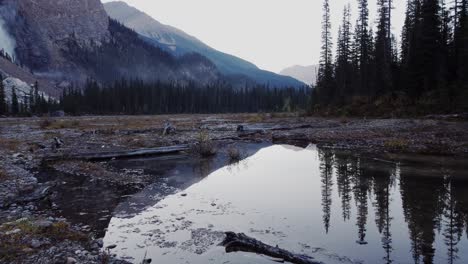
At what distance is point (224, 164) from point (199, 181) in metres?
5.14

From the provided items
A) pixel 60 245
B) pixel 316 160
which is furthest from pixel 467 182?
pixel 60 245

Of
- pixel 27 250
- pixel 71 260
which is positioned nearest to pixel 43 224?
pixel 27 250

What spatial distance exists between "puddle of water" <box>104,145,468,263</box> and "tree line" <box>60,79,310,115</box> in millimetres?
96073

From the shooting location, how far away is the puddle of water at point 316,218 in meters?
8.03

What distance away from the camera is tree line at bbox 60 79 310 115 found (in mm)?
133775

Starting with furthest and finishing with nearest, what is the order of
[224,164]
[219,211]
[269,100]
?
[269,100] < [224,164] < [219,211]

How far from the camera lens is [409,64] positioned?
161 ft

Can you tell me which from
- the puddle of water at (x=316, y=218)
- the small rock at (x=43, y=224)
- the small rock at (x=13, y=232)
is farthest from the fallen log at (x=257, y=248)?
the small rock at (x=13, y=232)

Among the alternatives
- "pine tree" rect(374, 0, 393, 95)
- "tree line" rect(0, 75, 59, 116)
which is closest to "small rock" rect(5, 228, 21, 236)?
"pine tree" rect(374, 0, 393, 95)

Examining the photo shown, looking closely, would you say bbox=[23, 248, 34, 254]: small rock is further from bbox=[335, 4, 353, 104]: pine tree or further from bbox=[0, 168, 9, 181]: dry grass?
bbox=[335, 4, 353, 104]: pine tree

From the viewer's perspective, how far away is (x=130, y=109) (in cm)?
13700

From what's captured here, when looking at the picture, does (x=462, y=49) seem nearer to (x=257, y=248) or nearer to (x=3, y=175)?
(x=257, y=248)

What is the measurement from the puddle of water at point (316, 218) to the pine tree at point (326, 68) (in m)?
56.8

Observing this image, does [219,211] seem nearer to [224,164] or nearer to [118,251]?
[118,251]
